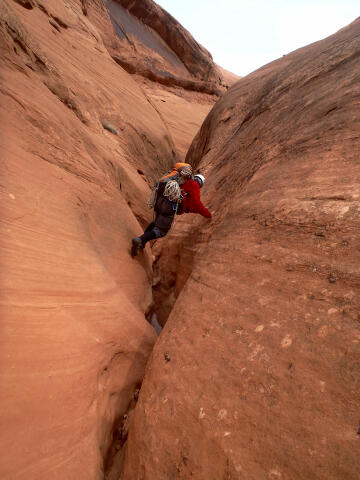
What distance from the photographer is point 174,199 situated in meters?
3.39

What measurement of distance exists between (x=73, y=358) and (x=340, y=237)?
223cm

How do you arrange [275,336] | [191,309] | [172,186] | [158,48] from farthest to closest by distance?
[158,48] < [172,186] < [191,309] < [275,336]

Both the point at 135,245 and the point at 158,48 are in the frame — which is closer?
the point at 135,245

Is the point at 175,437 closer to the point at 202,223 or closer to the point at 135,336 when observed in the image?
the point at 135,336

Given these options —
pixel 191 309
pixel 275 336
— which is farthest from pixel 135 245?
pixel 275 336

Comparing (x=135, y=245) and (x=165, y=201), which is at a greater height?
(x=165, y=201)

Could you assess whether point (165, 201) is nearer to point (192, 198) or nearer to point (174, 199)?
point (174, 199)

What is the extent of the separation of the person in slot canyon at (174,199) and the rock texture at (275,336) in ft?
2.56

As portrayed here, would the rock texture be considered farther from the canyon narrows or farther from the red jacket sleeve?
the red jacket sleeve

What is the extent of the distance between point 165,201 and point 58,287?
2.10 meters

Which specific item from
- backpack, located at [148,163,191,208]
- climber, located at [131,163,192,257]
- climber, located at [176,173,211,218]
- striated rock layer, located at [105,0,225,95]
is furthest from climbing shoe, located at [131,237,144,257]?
striated rock layer, located at [105,0,225,95]

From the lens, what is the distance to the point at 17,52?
313 centimetres

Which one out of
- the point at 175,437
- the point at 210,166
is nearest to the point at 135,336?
the point at 175,437

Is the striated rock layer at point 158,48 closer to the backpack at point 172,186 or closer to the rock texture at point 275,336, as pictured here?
the backpack at point 172,186
